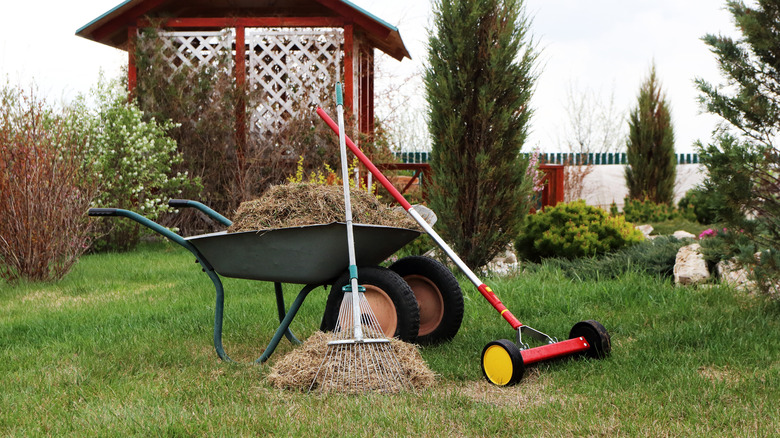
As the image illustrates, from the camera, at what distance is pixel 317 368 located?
9.17 ft

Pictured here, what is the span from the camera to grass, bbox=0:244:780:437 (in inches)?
93.5

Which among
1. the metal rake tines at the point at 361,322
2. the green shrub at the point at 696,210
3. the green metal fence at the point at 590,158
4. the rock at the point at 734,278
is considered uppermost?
the green metal fence at the point at 590,158

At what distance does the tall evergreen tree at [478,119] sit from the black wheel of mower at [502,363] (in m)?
2.89

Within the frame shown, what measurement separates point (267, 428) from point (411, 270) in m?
1.38

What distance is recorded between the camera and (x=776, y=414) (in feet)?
8.04

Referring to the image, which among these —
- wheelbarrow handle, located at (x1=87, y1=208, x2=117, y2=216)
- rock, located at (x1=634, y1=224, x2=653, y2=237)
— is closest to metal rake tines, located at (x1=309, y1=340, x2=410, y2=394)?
wheelbarrow handle, located at (x1=87, y1=208, x2=117, y2=216)

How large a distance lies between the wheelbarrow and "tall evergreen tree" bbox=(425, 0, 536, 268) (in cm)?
240

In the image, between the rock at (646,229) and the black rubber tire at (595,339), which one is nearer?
the black rubber tire at (595,339)

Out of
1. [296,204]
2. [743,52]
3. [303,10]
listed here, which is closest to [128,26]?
[303,10]

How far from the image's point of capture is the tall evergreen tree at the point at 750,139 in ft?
12.4

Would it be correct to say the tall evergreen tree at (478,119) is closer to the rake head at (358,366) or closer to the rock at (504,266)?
the rock at (504,266)

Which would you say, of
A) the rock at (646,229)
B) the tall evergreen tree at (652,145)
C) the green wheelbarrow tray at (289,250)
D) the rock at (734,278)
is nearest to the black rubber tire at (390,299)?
the green wheelbarrow tray at (289,250)

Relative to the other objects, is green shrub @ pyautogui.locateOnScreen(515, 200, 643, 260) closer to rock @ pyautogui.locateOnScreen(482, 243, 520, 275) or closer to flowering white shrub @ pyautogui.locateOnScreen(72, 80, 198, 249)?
rock @ pyautogui.locateOnScreen(482, 243, 520, 275)

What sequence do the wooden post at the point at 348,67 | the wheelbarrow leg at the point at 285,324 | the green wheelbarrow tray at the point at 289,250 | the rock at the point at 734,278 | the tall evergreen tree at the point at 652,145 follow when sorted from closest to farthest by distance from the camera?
the green wheelbarrow tray at the point at 289,250 → the wheelbarrow leg at the point at 285,324 → the rock at the point at 734,278 → the wooden post at the point at 348,67 → the tall evergreen tree at the point at 652,145
